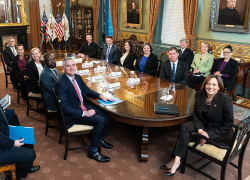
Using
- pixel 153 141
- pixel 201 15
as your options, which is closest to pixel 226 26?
pixel 201 15

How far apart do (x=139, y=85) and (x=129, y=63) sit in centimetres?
185

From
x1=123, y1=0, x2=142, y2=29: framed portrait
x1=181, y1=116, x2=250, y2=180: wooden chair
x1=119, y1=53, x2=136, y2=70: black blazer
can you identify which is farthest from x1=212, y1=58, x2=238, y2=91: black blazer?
x1=123, y1=0, x2=142, y2=29: framed portrait

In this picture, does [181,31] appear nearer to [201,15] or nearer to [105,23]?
[201,15]

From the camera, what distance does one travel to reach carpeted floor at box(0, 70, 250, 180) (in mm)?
2588

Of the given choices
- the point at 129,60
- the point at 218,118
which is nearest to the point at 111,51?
the point at 129,60

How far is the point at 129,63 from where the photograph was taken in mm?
5219

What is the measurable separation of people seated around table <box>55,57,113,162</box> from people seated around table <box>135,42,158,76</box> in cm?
194

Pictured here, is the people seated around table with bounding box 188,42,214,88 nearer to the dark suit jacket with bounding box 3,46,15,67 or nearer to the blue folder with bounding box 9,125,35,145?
the blue folder with bounding box 9,125,35,145

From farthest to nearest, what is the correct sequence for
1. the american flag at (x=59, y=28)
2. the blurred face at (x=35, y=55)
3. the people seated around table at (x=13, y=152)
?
the american flag at (x=59, y=28) → the blurred face at (x=35, y=55) → the people seated around table at (x=13, y=152)

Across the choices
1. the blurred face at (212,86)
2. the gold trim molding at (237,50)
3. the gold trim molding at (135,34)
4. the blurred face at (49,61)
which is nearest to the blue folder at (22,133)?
the blurred face at (49,61)

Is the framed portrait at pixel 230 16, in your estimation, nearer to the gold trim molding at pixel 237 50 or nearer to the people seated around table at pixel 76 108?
the gold trim molding at pixel 237 50

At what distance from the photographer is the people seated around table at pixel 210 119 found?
2.40m

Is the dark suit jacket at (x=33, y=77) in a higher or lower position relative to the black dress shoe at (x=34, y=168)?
higher

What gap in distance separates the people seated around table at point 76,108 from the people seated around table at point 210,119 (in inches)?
36.8
